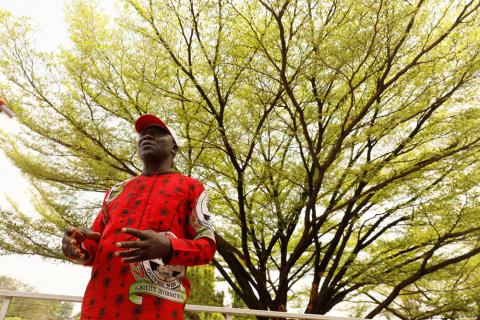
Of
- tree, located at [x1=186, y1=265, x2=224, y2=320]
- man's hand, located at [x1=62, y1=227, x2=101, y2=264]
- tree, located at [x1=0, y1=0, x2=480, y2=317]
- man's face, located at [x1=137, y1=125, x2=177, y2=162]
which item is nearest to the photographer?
man's hand, located at [x1=62, y1=227, x2=101, y2=264]

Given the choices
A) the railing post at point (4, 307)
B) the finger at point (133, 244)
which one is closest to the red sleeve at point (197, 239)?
the finger at point (133, 244)

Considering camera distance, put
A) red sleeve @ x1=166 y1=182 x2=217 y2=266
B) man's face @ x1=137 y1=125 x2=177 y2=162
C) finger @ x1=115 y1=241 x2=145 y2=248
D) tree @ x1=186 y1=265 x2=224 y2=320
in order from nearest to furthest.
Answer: finger @ x1=115 y1=241 x2=145 y2=248, red sleeve @ x1=166 y1=182 x2=217 y2=266, man's face @ x1=137 y1=125 x2=177 y2=162, tree @ x1=186 y1=265 x2=224 y2=320

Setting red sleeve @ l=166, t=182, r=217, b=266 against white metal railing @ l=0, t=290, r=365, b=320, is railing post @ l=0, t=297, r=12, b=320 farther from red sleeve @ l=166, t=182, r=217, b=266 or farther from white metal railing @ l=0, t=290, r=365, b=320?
red sleeve @ l=166, t=182, r=217, b=266

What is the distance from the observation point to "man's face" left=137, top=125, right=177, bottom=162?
63.6 inches

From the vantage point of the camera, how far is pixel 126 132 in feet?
20.0

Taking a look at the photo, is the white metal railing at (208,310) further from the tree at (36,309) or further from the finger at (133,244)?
the finger at (133,244)

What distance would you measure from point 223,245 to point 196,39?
3269 millimetres

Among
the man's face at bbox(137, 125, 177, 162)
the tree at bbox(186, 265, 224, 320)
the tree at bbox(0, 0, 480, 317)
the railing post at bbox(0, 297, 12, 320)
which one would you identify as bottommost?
the railing post at bbox(0, 297, 12, 320)

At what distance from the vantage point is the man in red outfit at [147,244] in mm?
1193

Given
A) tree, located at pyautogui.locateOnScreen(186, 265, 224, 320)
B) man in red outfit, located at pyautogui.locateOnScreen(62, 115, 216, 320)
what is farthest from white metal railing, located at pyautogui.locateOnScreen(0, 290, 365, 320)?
tree, located at pyautogui.locateOnScreen(186, 265, 224, 320)

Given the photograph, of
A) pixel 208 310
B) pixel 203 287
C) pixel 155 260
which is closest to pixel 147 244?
→ pixel 155 260

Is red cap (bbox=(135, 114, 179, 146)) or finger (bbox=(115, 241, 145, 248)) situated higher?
red cap (bbox=(135, 114, 179, 146))

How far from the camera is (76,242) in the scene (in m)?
1.36

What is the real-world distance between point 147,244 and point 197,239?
28 cm
